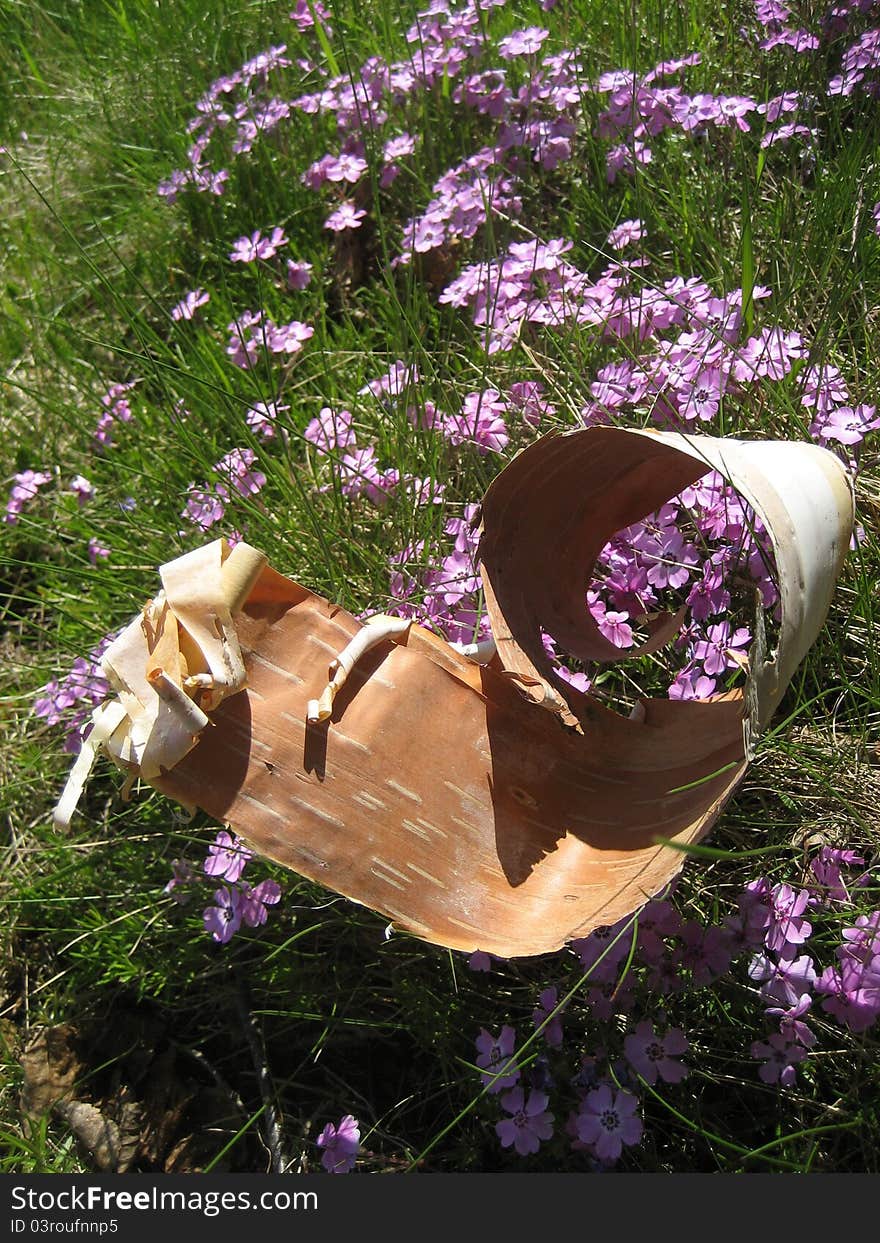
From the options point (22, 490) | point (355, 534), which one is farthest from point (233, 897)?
point (22, 490)

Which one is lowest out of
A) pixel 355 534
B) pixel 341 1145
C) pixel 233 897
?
pixel 341 1145

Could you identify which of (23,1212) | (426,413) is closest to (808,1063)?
(23,1212)

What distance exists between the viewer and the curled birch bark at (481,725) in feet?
3.73

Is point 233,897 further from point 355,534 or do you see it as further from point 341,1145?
point 355,534

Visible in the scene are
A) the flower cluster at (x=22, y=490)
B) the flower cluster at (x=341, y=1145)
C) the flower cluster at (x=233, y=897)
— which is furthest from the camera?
the flower cluster at (x=22, y=490)

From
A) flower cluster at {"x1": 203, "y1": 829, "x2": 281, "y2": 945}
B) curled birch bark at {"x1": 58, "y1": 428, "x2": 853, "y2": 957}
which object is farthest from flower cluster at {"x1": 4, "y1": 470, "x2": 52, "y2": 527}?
curled birch bark at {"x1": 58, "y1": 428, "x2": 853, "y2": 957}

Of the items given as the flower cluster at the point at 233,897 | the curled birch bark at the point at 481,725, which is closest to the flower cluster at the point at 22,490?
the flower cluster at the point at 233,897

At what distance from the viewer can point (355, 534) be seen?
1895mm

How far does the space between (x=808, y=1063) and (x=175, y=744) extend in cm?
83

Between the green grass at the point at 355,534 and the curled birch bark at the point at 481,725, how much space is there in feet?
0.46

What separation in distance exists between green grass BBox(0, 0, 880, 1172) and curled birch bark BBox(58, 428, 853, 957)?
0.14m

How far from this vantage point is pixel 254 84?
275 centimetres

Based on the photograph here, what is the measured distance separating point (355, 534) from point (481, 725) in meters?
0.68

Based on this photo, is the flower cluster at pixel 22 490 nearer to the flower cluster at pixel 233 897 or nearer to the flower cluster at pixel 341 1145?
the flower cluster at pixel 233 897
